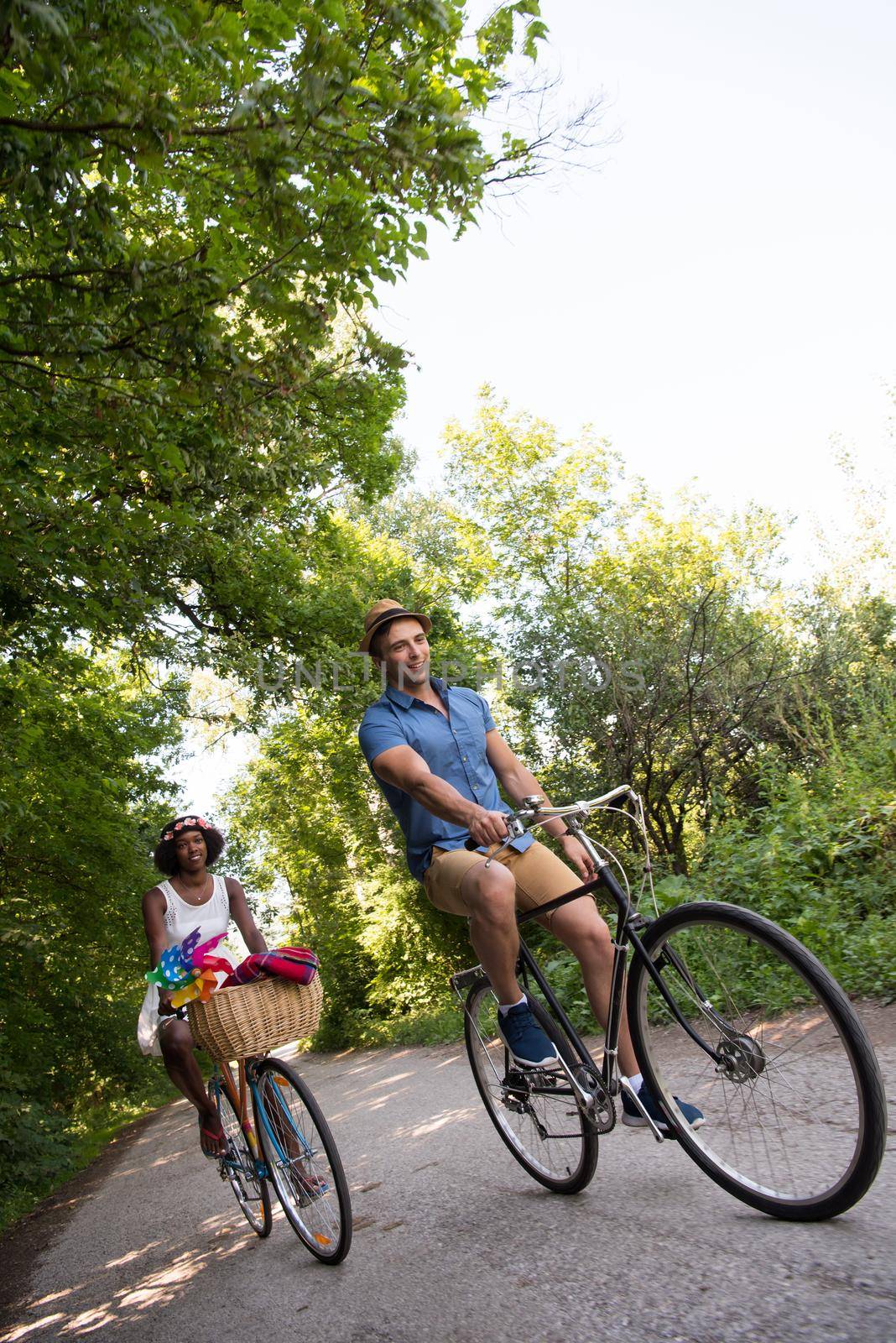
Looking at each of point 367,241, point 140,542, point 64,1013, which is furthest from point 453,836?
point 64,1013

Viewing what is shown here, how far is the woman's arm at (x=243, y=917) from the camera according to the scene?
15.5 feet

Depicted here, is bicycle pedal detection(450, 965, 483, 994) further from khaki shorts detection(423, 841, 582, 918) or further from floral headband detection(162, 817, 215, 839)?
floral headband detection(162, 817, 215, 839)

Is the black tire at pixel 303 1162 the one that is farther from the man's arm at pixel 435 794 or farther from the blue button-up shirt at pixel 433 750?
the man's arm at pixel 435 794

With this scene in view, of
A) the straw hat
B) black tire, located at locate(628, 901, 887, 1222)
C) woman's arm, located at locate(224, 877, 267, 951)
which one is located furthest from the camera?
woman's arm, located at locate(224, 877, 267, 951)

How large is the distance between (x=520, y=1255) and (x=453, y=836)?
144cm

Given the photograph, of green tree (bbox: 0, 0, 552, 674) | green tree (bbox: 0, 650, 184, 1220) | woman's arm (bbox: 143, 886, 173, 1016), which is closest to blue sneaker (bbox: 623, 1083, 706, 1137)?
woman's arm (bbox: 143, 886, 173, 1016)

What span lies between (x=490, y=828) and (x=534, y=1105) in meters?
1.21

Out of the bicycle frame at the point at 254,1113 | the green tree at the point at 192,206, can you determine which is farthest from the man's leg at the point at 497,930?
the green tree at the point at 192,206

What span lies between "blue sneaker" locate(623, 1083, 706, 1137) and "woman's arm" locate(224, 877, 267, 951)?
2.02 metres

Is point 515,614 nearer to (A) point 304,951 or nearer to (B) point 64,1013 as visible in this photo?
(B) point 64,1013

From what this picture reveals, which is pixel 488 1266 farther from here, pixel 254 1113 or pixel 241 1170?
pixel 241 1170

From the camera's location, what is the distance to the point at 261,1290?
3547mm

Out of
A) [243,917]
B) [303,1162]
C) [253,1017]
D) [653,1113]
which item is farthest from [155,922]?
[653,1113]

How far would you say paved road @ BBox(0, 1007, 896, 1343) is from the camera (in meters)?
2.41
